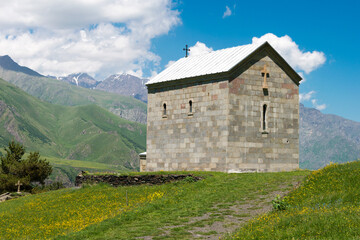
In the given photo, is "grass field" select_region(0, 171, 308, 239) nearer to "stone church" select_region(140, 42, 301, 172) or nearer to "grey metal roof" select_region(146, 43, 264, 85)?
"stone church" select_region(140, 42, 301, 172)

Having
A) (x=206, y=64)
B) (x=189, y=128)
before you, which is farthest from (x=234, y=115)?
(x=206, y=64)

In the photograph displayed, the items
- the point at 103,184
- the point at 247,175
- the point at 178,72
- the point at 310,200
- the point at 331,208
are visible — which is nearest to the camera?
the point at 331,208

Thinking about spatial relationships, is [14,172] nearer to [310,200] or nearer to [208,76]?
[208,76]

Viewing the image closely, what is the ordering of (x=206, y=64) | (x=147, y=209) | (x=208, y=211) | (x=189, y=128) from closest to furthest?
(x=208, y=211) < (x=147, y=209) < (x=189, y=128) < (x=206, y=64)

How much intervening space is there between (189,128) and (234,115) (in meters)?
4.57

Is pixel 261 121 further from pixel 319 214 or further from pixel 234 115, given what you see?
pixel 319 214

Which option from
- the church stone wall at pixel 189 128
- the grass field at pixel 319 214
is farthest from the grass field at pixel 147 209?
the church stone wall at pixel 189 128

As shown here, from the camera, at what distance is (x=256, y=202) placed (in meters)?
21.5

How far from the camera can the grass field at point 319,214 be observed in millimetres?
13422

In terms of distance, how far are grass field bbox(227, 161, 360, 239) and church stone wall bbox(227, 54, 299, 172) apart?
12.1 meters

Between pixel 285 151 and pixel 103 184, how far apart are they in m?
14.2

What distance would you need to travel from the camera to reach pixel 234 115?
33.5 meters

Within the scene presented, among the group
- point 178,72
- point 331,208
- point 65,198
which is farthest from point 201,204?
point 178,72

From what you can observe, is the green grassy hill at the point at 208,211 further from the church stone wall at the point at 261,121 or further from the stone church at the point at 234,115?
the church stone wall at the point at 261,121
